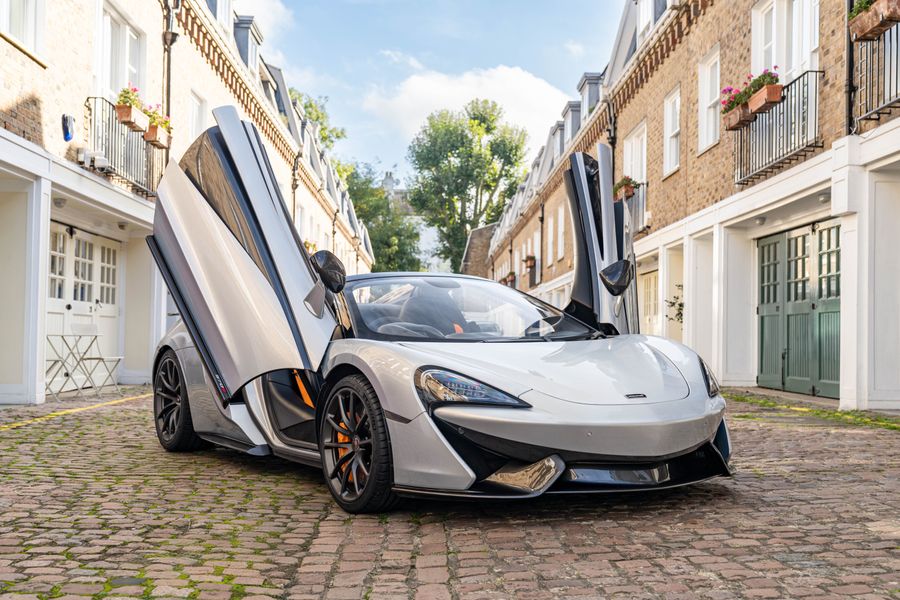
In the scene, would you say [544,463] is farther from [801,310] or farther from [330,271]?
[801,310]

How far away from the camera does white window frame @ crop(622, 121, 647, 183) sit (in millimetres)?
18219

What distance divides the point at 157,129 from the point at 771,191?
843 centimetres

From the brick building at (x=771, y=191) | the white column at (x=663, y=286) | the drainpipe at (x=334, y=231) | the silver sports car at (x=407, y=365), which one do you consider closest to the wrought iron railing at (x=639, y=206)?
the brick building at (x=771, y=191)

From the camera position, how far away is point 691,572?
3053mm

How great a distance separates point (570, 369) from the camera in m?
3.98

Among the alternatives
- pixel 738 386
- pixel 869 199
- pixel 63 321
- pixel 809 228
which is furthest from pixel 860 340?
pixel 63 321

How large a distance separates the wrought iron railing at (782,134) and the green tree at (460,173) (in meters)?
44.8

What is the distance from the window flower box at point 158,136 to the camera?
12.3 m

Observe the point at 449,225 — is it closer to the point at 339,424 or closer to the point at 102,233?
the point at 102,233

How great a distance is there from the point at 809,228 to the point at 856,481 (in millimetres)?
6849

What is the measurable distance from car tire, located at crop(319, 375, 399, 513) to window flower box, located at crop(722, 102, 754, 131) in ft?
28.4

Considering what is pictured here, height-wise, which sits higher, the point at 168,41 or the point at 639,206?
the point at 168,41

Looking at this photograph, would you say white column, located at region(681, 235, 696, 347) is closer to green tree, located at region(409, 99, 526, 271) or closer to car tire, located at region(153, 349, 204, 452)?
car tire, located at region(153, 349, 204, 452)

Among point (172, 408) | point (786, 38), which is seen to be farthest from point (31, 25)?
point (786, 38)
